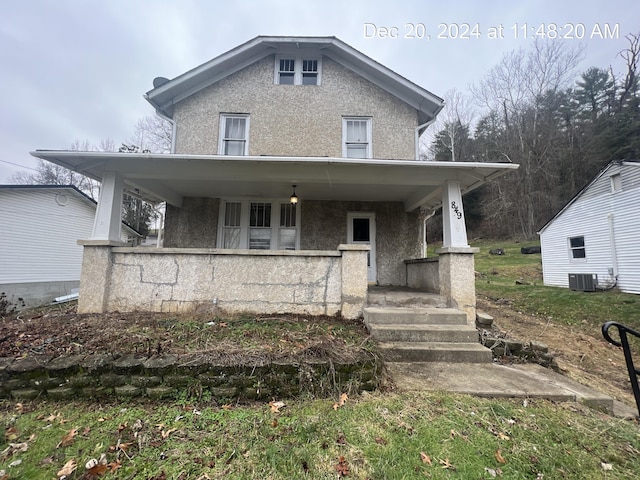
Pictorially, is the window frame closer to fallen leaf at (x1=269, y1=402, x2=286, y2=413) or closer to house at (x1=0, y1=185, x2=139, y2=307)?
fallen leaf at (x1=269, y1=402, x2=286, y2=413)

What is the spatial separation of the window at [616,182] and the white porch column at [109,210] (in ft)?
57.6

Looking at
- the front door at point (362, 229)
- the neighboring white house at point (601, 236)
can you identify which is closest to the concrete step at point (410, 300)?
the front door at point (362, 229)

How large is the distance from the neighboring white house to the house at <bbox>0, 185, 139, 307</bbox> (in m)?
21.5

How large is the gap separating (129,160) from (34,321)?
3.33 meters

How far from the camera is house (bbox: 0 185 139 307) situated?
1014cm

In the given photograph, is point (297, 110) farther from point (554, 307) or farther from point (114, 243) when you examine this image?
point (554, 307)

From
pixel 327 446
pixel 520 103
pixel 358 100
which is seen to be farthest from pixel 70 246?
pixel 520 103

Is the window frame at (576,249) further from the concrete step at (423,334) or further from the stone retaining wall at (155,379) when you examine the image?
the stone retaining wall at (155,379)

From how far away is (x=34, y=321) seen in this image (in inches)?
190

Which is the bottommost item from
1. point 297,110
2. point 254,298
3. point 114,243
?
point 254,298

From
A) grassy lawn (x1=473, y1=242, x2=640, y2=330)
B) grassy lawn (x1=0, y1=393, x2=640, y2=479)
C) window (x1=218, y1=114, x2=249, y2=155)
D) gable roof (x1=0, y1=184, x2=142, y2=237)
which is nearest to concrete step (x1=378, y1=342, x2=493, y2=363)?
grassy lawn (x1=0, y1=393, x2=640, y2=479)

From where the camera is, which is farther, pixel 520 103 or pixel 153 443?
pixel 520 103

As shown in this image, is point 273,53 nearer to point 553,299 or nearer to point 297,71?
point 297,71

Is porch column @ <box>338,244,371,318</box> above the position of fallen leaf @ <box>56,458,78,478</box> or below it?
above
